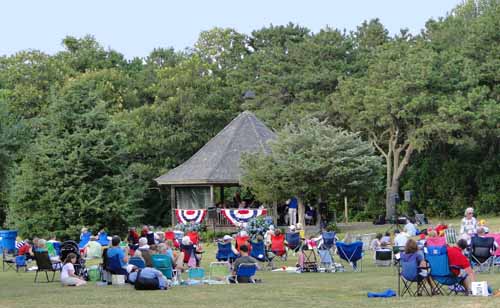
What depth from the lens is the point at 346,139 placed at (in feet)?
118

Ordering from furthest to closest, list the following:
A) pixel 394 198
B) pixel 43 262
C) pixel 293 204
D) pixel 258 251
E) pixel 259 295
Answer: pixel 394 198 → pixel 293 204 → pixel 258 251 → pixel 43 262 → pixel 259 295

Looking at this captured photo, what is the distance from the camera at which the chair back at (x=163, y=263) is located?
18578 millimetres

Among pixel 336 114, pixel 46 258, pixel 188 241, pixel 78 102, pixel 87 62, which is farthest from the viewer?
pixel 87 62

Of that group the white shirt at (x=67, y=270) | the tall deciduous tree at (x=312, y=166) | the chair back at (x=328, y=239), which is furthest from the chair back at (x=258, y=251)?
the tall deciduous tree at (x=312, y=166)

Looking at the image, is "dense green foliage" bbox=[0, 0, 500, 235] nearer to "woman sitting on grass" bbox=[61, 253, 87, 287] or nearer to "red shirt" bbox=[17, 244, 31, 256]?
"red shirt" bbox=[17, 244, 31, 256]

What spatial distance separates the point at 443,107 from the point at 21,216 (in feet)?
→ 59.0

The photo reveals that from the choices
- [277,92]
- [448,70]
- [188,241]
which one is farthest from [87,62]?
[188,241]

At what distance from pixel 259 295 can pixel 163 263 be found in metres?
2.88

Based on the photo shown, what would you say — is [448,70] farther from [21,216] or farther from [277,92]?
[21,216]

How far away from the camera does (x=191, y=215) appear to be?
39.0 metres

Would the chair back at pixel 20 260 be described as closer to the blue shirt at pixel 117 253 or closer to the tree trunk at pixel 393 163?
the blue shirt at pixel 117 253

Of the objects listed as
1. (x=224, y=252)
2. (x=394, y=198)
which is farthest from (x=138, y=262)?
(x=394, y=198)

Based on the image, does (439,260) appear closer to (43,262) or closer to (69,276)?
(69,276)

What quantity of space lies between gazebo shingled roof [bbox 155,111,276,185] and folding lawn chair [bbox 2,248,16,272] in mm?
13539
